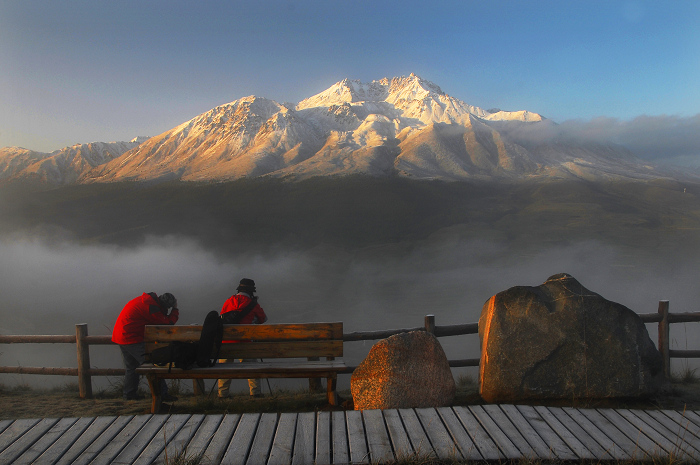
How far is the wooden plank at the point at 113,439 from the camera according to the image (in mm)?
3493

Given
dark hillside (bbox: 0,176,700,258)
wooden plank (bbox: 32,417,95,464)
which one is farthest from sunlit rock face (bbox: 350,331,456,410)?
dark hillside (bbox: 0,176,700,258)

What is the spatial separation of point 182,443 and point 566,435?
3.04 meters

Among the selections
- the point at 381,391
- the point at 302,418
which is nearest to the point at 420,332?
the point at 381,391

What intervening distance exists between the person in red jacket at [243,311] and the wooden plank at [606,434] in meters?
3.89

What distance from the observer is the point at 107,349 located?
2416 inches

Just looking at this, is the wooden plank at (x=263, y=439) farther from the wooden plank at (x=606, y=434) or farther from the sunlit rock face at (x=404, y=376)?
the wooden plank at (x=606, y=434)

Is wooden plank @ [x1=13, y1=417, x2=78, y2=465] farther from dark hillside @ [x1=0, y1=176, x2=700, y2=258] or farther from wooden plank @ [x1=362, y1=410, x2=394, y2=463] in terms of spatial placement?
dark hillside @ [x1=0, y1=176, x2=700, y2=258]

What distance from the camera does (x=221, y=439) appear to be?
12.1 ft

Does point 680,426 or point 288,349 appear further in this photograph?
point 288,349

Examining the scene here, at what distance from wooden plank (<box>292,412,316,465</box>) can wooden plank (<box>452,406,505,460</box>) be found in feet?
4.12

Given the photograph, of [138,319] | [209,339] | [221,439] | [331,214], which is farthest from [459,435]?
[331,214]

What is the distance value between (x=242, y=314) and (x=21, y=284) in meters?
76.0

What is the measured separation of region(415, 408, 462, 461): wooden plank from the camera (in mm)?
3469

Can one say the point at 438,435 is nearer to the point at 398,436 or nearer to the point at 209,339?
the point at 398,436
